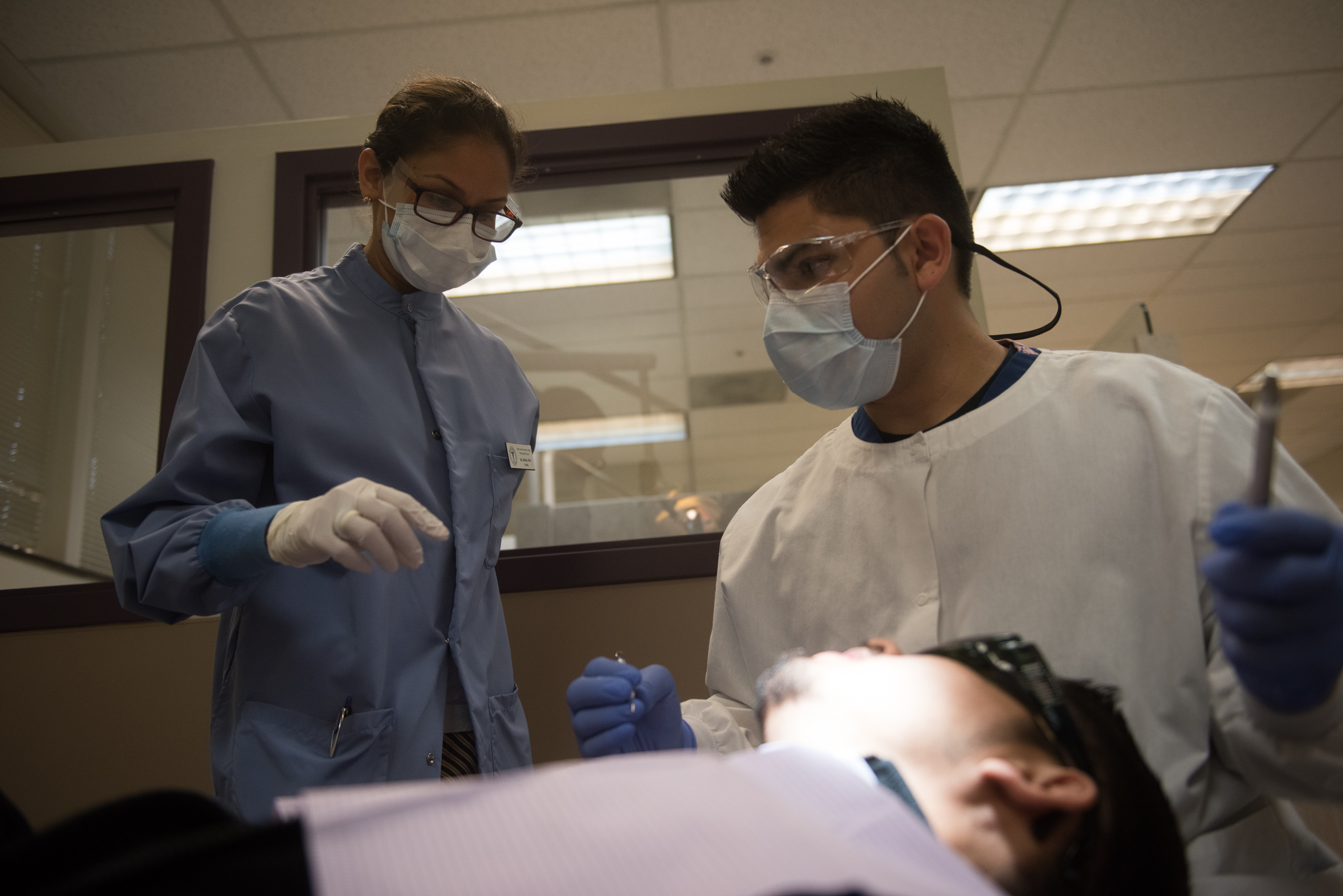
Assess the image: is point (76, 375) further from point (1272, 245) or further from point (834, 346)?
point (1272, 245)

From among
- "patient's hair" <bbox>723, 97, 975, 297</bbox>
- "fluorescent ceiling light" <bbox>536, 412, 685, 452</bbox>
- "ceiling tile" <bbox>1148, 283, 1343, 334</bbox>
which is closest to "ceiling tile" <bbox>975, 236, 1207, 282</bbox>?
"ceiling tile" <bbox>1148, 283, 1343, 334</bbox>

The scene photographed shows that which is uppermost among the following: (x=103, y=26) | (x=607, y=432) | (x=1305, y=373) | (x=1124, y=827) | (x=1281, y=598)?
(x=103, y=26)

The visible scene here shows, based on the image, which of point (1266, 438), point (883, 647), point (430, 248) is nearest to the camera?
point (1266, 438)

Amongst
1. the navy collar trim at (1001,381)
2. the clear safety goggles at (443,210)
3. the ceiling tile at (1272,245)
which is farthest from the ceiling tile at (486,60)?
the ceiling tile at (1272,245)

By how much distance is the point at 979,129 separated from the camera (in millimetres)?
3191

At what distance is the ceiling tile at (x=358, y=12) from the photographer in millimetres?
2504

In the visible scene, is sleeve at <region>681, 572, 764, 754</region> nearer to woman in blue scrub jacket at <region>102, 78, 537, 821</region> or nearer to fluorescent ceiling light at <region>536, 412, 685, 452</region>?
woman in blue scrub jacket at <region>102, 78, 537, 821</region>

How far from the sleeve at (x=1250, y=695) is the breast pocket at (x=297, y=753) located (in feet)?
4.03

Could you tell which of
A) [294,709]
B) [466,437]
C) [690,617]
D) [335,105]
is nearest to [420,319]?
[466,437]

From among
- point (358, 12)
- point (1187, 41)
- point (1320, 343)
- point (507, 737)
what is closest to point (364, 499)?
point (507, 737)

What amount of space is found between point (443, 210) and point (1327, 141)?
3.88 m

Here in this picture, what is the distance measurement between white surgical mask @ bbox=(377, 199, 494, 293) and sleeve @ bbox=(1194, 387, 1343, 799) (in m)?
1.29

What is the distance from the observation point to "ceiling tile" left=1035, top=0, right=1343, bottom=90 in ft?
8.85

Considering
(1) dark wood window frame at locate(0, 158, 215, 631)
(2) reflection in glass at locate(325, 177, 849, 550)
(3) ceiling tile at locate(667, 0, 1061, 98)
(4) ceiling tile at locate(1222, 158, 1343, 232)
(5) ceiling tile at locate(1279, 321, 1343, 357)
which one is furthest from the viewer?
(5) ceiling tile at locate(1279, 321, 1343, 357)
